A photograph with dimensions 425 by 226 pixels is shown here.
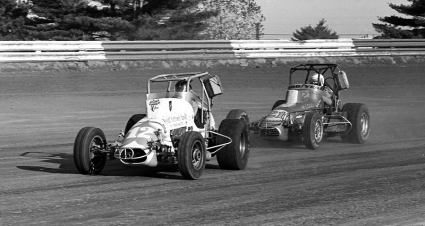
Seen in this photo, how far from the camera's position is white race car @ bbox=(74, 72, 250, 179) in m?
8.77

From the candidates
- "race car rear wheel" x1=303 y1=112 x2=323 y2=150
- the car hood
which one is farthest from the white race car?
the car hood

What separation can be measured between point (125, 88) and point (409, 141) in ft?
34.6

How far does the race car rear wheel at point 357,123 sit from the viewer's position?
13.5 m

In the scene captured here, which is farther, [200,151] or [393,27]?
[393,27]

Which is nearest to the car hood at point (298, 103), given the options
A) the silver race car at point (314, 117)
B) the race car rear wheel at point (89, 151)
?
A: the silver race car at point (314, 117)

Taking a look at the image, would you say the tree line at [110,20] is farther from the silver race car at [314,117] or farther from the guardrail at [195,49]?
the silver race car at [314,117]

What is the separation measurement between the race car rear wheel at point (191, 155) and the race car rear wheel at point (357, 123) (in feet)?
17.2

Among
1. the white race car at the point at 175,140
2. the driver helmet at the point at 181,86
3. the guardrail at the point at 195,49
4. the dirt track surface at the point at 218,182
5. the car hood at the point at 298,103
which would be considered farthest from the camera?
the guardrail at the point at 195,49

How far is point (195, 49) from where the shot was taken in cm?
2581

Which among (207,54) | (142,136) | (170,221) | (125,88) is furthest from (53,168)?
(207,54)

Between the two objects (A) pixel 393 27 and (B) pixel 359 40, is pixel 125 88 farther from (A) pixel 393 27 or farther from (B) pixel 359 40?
(A) pixel 393 27

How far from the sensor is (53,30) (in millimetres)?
33656

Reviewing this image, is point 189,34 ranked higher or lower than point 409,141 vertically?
higher

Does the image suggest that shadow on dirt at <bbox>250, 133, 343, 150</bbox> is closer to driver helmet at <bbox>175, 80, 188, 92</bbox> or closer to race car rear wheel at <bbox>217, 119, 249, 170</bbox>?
race car rear wheel at <bbox>217, 119, 249, 170</bbox>
